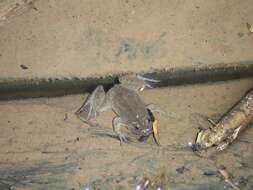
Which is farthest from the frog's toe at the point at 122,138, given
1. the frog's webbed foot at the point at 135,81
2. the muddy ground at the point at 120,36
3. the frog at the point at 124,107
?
the muddy ground at the point at 120,36

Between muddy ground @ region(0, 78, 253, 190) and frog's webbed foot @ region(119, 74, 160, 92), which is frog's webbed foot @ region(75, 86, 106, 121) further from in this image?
frog's webbed foot @ region(119, 74, 160, 92)

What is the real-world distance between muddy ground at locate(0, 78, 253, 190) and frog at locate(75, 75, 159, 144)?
0.07m

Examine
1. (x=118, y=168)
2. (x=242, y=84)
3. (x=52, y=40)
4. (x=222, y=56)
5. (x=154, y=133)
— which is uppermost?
(x=52, y=40)

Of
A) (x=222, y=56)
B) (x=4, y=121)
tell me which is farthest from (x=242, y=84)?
(x=4, y=121)

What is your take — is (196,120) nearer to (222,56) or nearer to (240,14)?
(222,56)

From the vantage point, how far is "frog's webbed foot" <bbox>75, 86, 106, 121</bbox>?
3.86m

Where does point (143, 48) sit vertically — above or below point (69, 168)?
above

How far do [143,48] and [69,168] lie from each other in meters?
1.23

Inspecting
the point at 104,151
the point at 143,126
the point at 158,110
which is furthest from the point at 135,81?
the point at 104,151

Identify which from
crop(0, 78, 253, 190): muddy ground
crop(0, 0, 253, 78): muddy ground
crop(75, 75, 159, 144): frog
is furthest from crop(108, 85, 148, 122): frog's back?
crop(0, 0, 253, 78): muddy ground

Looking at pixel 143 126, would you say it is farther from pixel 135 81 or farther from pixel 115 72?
pixel 115 72

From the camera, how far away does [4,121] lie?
3.81 m

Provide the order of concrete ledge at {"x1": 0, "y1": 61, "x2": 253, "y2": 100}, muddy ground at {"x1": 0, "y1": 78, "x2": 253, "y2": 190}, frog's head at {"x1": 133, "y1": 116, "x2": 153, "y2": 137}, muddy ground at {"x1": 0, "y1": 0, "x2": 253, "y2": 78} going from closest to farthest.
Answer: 1. muddy ground at {"x1": 0, "y1": 78, "x2": 253, "y2": 190}
2. frog's head at {"x1": 133, "y1": 116, "x2": 153, "y2": 137}
3. concrete ledge at {"x1": 0, "y1": 61, "x2": 253, "y2": 100}
4. muddy ground at {"x1": 0, "y1": 0, "x2": 253, "y2": 78}

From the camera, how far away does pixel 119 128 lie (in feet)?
12.4
